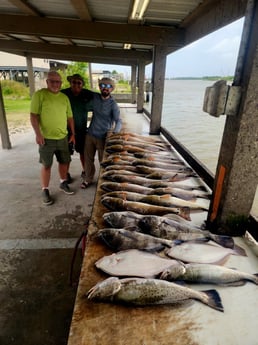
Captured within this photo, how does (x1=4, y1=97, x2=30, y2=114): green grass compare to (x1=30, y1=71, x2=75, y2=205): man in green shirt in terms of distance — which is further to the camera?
(x1=4, y1=97, x2=30, y2=114): green grass

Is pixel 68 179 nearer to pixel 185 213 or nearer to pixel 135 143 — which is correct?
pixel 135 143

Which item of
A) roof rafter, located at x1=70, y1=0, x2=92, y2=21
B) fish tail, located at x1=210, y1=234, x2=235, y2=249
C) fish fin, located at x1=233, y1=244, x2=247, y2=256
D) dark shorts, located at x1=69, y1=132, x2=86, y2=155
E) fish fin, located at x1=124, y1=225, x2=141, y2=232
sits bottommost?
dark shorts, located at x1=69, y1=132, x2=86, y2=155

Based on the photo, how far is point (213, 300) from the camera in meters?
1.30

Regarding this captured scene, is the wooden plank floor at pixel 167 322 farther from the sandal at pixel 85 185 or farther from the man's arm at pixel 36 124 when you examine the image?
the sandal at pixel 85 185

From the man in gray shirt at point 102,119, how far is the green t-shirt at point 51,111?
613 mm

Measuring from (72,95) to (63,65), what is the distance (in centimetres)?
3183

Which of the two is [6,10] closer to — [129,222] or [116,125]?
[116,125]

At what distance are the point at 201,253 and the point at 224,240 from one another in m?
0.27

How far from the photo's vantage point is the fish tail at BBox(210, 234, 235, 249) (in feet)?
5.65

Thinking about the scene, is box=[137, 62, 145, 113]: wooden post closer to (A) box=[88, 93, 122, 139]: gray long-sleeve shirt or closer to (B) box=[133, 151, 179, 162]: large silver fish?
(A) box=[88, 93, 122, 139]: gray long-sleeve shirt

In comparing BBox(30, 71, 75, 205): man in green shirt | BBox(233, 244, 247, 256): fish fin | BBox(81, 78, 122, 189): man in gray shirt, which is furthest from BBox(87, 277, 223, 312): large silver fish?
BBox(81, 78, 122, 189): man in gray shirt

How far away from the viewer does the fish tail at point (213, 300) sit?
50.3 inches

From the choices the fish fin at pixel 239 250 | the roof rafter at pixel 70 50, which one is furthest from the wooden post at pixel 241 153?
the roof rafter at pixel 70 50

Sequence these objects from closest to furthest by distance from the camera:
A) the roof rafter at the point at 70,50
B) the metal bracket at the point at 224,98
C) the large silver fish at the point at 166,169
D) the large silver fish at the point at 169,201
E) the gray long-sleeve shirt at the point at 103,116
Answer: the metal bracket at the point at 224,98
the large silver fish at the point at 169,201
the large silver fish at the point at 166,169
the gray long-sleeve shirt at the point at 103,116
the roof rafter at the point at 70,50
